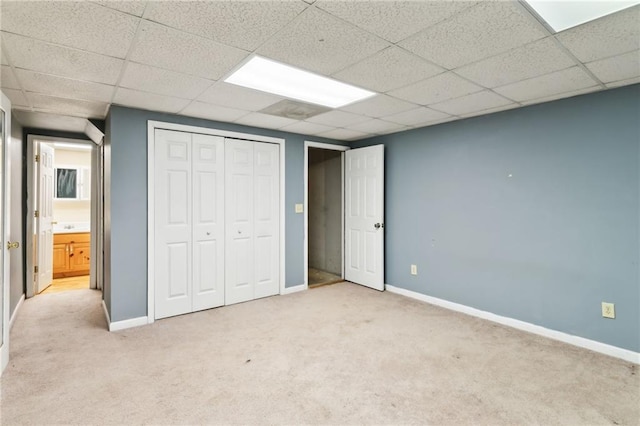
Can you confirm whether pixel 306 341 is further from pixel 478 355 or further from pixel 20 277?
pixel 20 277

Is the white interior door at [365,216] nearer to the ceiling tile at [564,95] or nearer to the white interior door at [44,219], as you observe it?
the ceiling tile at [564,95]

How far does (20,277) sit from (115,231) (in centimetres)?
194

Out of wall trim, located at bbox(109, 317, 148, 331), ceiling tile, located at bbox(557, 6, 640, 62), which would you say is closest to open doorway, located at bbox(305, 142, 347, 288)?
wall trim, located at bbox(109, 317, 148, 331)

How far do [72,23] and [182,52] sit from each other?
1.84 ft

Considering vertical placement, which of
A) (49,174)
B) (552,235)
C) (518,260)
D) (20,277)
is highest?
(49,174)

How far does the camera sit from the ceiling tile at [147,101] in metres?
2.89

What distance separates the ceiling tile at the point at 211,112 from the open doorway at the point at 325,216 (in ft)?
5.87

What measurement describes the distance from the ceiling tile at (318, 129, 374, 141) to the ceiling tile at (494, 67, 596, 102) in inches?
78.9

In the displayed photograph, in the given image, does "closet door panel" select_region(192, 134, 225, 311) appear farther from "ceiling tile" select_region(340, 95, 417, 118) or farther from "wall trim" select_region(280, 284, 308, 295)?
"ceiling tile" select_region(340, 95, 417, 118)

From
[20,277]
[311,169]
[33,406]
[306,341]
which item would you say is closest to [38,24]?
[33,406]

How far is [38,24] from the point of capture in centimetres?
174

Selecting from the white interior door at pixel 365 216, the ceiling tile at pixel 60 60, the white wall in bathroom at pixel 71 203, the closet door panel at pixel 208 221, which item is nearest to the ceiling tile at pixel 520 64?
the white interior door at pixel 365 216

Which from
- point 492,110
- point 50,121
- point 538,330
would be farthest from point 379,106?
point 50,121

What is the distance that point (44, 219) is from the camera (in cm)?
464
